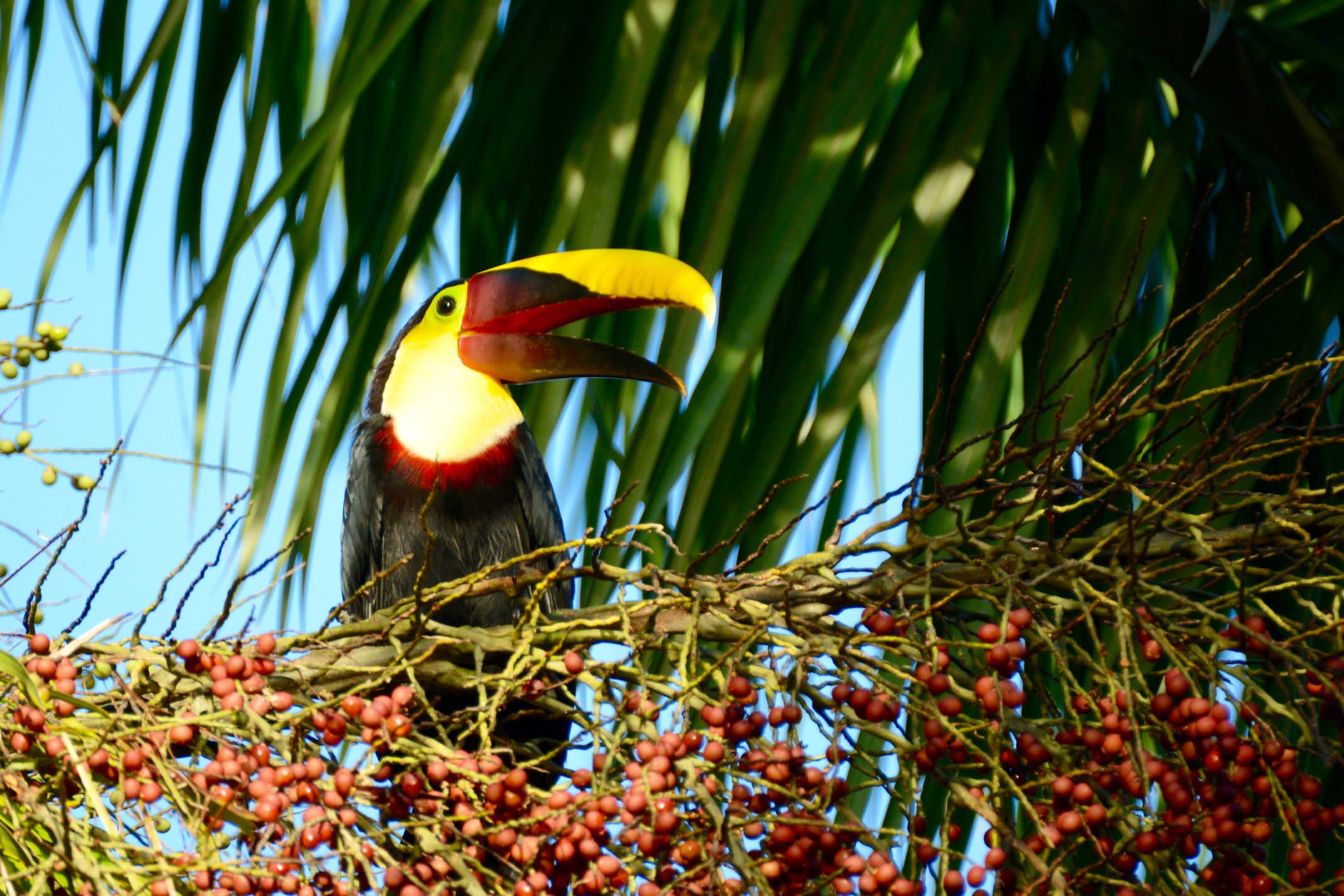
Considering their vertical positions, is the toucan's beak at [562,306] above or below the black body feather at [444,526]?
above

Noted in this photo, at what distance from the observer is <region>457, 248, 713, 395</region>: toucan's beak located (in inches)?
86.6

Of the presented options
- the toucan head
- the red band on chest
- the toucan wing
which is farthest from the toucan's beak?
the toucan wing

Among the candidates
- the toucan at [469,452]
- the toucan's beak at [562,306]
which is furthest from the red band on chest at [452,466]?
the toucan's beak at [562,306]

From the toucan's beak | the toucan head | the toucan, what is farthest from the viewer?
the toucan

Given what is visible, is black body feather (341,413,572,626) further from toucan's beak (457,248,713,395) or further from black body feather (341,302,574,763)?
toucan's beak (457,248,713,395)

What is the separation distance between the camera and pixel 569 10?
2.21m

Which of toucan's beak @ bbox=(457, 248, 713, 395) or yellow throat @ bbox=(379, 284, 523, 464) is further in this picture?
yellow throat @ bbox=(379, 284, 523, 464)

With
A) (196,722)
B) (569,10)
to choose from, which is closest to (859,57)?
(569,10)

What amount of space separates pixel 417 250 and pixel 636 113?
0.40 metres

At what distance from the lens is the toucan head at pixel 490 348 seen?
7.89ft

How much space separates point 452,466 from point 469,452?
42 mm

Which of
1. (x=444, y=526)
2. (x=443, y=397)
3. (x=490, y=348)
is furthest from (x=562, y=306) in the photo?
(x=444, y=526)

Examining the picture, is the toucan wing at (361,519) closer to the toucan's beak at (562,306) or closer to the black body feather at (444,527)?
the black body feather at (444,527)

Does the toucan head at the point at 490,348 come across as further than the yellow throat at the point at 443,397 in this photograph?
No
